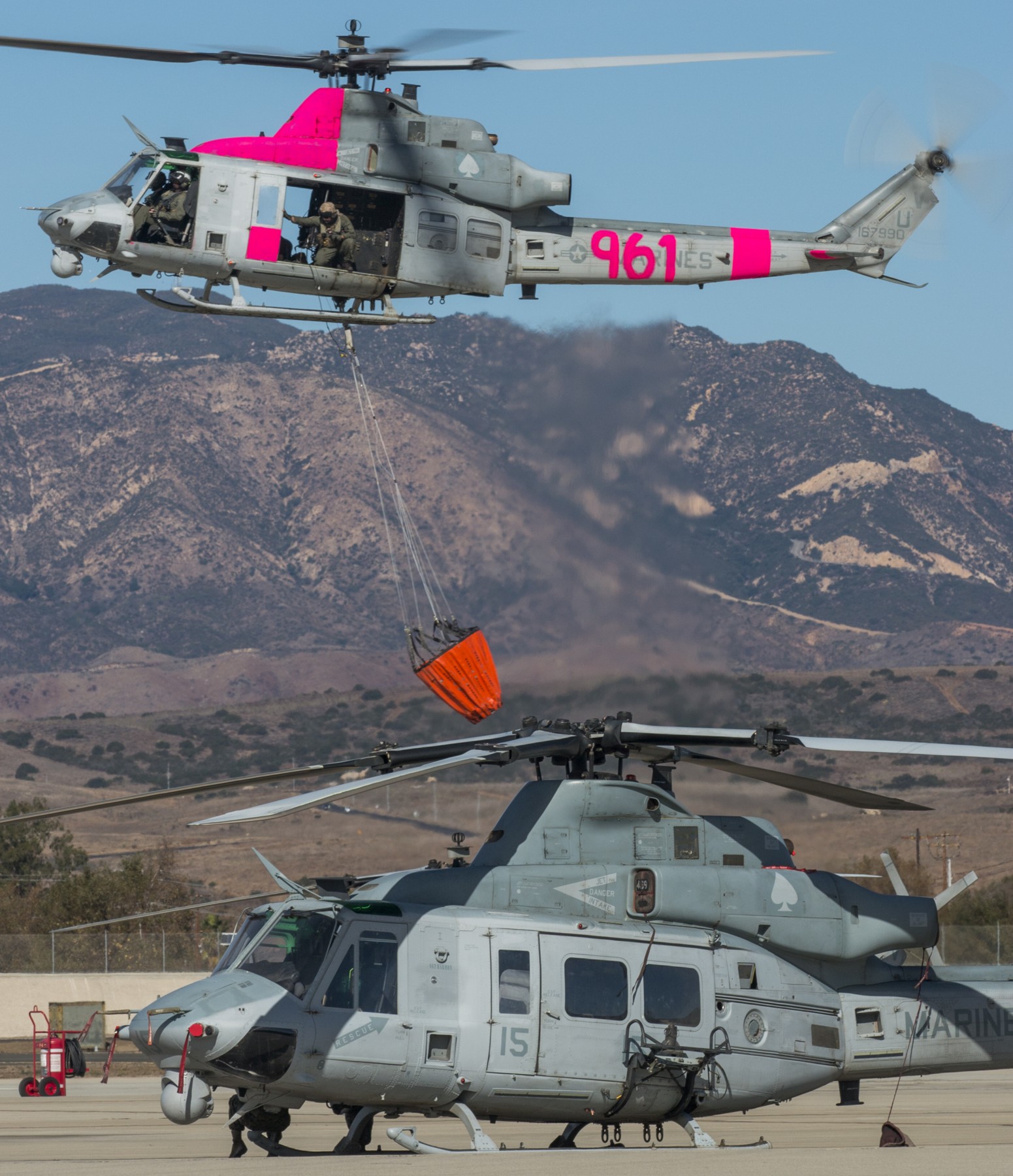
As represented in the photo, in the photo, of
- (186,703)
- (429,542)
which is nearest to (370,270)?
(429,542)

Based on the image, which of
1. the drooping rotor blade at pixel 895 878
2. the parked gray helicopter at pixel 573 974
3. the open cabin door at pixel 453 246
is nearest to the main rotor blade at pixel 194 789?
the parked gray helicopter at pixel 573 974

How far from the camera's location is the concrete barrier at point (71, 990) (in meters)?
42.7

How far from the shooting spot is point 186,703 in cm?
19700

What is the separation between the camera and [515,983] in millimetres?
15531

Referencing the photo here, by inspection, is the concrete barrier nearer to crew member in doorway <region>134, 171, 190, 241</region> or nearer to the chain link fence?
the chain link fence

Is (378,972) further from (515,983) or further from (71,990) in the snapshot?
(71,990)

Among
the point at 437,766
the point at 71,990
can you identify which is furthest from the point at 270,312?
the point at 71,990

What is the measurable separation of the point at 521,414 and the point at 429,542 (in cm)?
13448

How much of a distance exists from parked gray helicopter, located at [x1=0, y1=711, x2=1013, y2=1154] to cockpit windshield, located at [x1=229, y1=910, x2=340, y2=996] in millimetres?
18

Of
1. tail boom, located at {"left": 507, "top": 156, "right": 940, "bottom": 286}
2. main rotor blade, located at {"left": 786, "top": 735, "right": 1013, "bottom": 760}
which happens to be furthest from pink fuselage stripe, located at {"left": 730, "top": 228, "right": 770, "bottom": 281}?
main rotor blade, located at {"left": 786, "top": 735, "right": 1013, "bottom": 760}

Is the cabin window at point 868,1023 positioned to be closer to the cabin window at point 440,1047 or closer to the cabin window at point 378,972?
the cabin window at point 440,1047

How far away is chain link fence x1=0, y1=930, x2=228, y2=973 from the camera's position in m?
44.8

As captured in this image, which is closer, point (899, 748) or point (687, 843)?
point (899, 748)

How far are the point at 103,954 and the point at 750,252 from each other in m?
32.3
